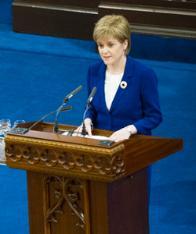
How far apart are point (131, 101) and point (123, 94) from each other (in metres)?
0.06

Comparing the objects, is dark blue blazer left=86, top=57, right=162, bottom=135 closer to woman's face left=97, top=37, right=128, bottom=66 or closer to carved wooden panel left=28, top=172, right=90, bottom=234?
woman's face left=97, top=37, right=128, bottom=66

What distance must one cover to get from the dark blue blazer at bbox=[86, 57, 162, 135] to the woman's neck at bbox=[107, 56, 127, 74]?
2 cm

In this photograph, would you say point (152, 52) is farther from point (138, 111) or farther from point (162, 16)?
point (138, 111)

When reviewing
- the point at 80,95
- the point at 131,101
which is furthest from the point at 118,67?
the point at 80,95

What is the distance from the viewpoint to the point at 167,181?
7000mm

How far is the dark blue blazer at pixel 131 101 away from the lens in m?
4.86

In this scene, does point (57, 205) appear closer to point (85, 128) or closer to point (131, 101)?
point (85, 128)

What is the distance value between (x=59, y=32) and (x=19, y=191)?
4.52 metres

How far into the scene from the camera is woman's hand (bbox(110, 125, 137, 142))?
14.9ft

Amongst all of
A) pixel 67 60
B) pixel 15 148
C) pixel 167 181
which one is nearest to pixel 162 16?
pixel 67 60

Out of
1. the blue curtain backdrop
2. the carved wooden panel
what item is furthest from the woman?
the blue curtain backdrop

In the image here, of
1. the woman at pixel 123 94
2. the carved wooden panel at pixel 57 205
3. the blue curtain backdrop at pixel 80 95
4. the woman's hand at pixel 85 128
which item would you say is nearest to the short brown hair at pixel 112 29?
the woman at pixel 123 94

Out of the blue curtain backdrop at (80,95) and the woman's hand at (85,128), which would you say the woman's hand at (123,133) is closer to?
the woman's hand at (85,128)

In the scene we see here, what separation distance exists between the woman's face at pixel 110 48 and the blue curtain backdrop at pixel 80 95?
6.00 ft
